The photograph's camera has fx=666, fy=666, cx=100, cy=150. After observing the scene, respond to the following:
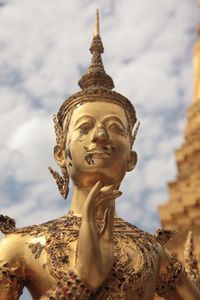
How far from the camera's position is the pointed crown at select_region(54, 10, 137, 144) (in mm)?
4566

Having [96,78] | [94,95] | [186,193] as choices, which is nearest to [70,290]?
[94,95]

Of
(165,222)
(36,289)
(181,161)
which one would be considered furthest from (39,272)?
(181,161)

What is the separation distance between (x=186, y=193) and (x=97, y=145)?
45.8 ft

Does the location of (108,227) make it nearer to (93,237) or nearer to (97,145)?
(93,237)

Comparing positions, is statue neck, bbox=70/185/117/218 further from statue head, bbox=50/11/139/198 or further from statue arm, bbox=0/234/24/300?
statue arm, bbox=0/234/24/300

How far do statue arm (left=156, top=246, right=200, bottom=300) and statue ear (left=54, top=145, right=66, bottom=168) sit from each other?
0.91 meters

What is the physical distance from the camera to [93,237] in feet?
12.3

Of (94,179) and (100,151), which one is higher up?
(100,151)

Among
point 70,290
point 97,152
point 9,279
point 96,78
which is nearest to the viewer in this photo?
point 70,290

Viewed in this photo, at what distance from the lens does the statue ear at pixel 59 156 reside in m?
4.60

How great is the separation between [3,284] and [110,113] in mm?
1321

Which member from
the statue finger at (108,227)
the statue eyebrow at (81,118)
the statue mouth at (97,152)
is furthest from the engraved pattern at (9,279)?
the statue eyebrow at (81,118)

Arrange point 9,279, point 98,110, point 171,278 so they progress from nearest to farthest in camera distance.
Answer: point 9,279 < point 171,278 < point 98,110

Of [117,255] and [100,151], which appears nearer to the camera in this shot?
[117,255]
